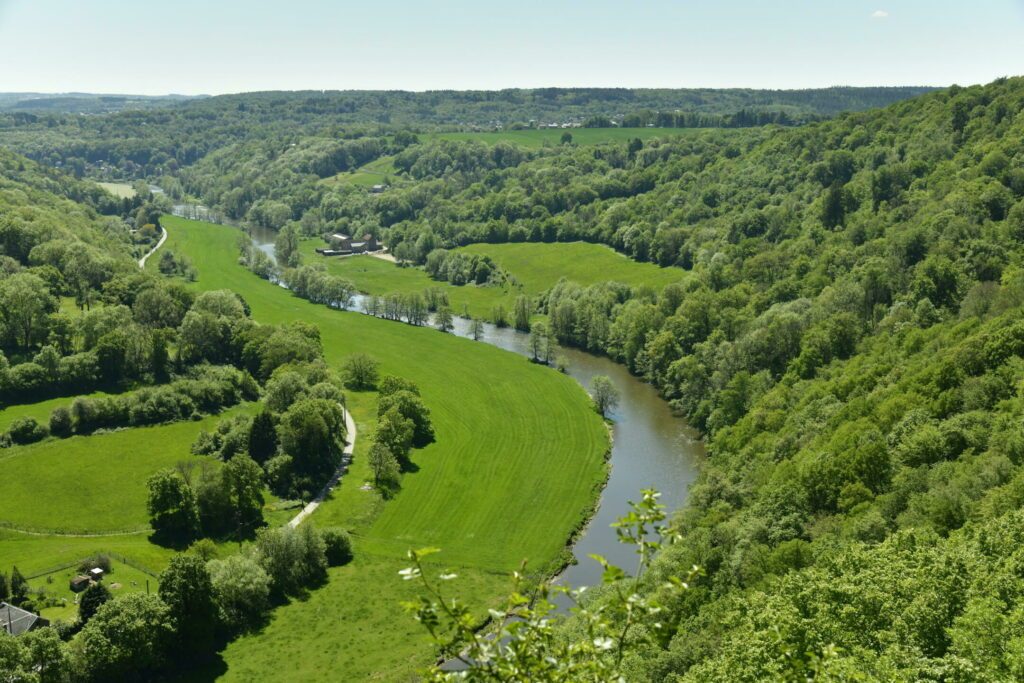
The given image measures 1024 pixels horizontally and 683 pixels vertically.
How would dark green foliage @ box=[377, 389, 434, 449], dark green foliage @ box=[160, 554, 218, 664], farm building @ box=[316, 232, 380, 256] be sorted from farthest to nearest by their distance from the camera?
Result: farm building @ box=[316, 232, 380, 256], dark green foliage @ box=[377, 389, 434, 449], dark green foliage @ box=[160, 554, 218, 664]

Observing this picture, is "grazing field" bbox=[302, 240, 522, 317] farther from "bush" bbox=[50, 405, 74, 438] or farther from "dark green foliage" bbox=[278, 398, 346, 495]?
"bush" bbox=[50, 405, 74, 438]

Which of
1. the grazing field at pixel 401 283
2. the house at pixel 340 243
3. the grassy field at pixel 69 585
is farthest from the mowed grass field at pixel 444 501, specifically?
the house at pixel 340 243

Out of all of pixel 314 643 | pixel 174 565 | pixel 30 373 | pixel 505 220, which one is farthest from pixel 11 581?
pixel 505 220

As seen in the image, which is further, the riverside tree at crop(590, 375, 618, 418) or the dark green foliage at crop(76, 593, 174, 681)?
the riverside tree at crop(590, 375, 618, 418)

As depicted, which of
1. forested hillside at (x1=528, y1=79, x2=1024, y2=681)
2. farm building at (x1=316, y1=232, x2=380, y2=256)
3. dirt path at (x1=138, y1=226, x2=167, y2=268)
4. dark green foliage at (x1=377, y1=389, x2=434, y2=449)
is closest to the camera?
forested hillside at (x1=528, y1=79, x2=1024, y2=681)

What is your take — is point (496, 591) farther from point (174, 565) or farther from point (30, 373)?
point (30, 373)

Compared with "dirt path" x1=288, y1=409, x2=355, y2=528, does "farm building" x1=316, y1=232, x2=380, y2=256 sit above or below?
above

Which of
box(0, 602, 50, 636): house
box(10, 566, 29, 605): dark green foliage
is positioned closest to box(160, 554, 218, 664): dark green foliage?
box(0, 602, 50, 636): house
